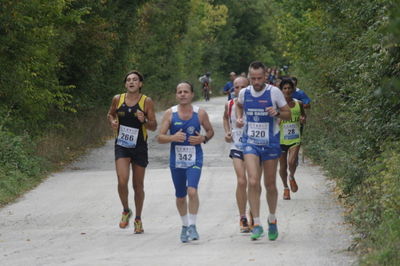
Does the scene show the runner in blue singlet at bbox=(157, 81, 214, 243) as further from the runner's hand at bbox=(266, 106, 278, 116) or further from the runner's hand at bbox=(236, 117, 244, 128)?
the runner's hand at bbox=(266, 106, 278, 116)

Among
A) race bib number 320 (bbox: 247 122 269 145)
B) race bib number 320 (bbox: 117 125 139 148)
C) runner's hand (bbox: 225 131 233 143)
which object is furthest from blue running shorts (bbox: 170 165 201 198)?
race bib number 320 (bbox: 117 125 139 148)

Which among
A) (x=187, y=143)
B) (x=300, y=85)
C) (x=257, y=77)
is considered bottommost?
(x=187, y=143)

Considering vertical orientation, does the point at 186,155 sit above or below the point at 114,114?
below

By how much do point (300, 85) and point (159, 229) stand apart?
1905 centimetres

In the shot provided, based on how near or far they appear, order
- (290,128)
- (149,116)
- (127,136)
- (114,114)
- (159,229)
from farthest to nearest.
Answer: (290,128) < (159,229) < (114,114) < (127,136) < (149,116)

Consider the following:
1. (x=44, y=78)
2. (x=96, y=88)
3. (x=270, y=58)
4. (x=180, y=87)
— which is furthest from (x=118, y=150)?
(x=270, y=58)

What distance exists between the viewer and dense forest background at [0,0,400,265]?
995 cm

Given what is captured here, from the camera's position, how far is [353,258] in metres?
9.24

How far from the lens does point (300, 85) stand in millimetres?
30750

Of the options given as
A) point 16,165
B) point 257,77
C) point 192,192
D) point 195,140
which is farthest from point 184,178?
point 16,165

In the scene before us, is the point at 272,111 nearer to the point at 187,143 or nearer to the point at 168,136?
the point at 187,143

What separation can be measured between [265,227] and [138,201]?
1.67m

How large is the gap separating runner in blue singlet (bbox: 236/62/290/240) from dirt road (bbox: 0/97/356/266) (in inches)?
17.2

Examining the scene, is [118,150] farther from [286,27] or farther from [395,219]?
[286,27]
